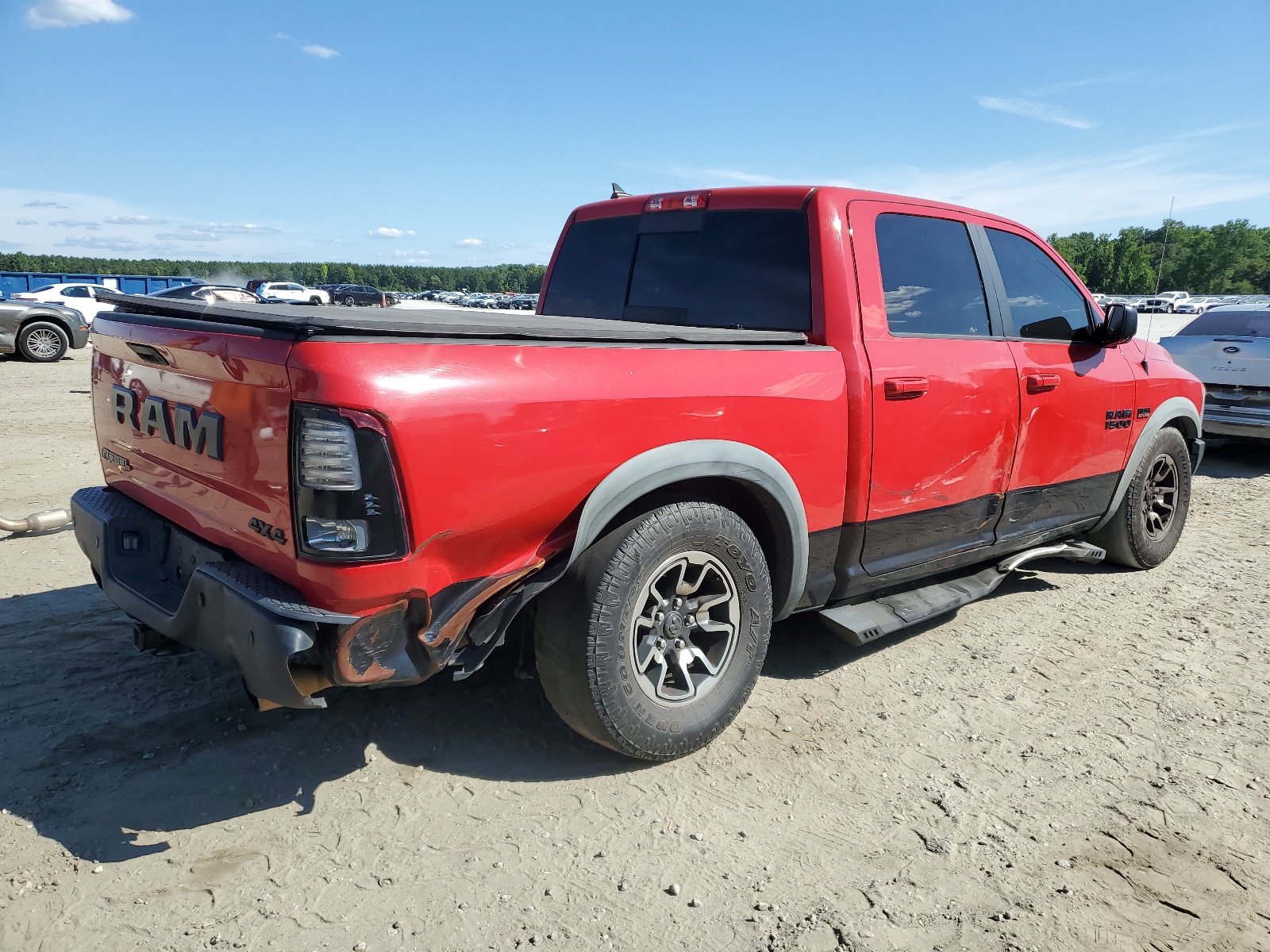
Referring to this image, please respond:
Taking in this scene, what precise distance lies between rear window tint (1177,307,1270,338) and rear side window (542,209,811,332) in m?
7.93

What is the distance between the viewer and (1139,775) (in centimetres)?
295

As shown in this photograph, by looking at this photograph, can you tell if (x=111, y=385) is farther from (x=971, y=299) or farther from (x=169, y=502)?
(x=971, y=299)

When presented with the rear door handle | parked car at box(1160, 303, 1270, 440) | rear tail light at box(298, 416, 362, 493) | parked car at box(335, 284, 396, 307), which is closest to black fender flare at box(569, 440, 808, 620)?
the rear door handle

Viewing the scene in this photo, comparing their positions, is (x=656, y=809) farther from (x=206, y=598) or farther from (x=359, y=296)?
(x=359, y=296)

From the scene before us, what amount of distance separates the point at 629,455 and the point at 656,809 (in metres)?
1.14

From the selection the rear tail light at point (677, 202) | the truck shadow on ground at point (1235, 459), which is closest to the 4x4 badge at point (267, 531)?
the rear tail light at point (677, 202)

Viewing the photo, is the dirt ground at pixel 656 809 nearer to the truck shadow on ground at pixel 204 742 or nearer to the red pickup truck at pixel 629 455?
the truck shadow on ground at pixel 204 742

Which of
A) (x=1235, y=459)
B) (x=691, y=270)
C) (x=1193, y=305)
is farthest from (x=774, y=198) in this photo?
(x=1193, y=305)

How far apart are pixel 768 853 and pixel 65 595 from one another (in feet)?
12.2

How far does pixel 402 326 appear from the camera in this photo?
219cm

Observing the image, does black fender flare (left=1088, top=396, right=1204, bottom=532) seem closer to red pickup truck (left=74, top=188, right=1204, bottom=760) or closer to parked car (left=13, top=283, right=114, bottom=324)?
red pickup truck (left=74, top=188, right=1204, bottom=760)

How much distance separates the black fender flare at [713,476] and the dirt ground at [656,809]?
60 cm

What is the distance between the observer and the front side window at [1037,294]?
402cm

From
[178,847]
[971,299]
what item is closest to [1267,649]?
[971,299]
